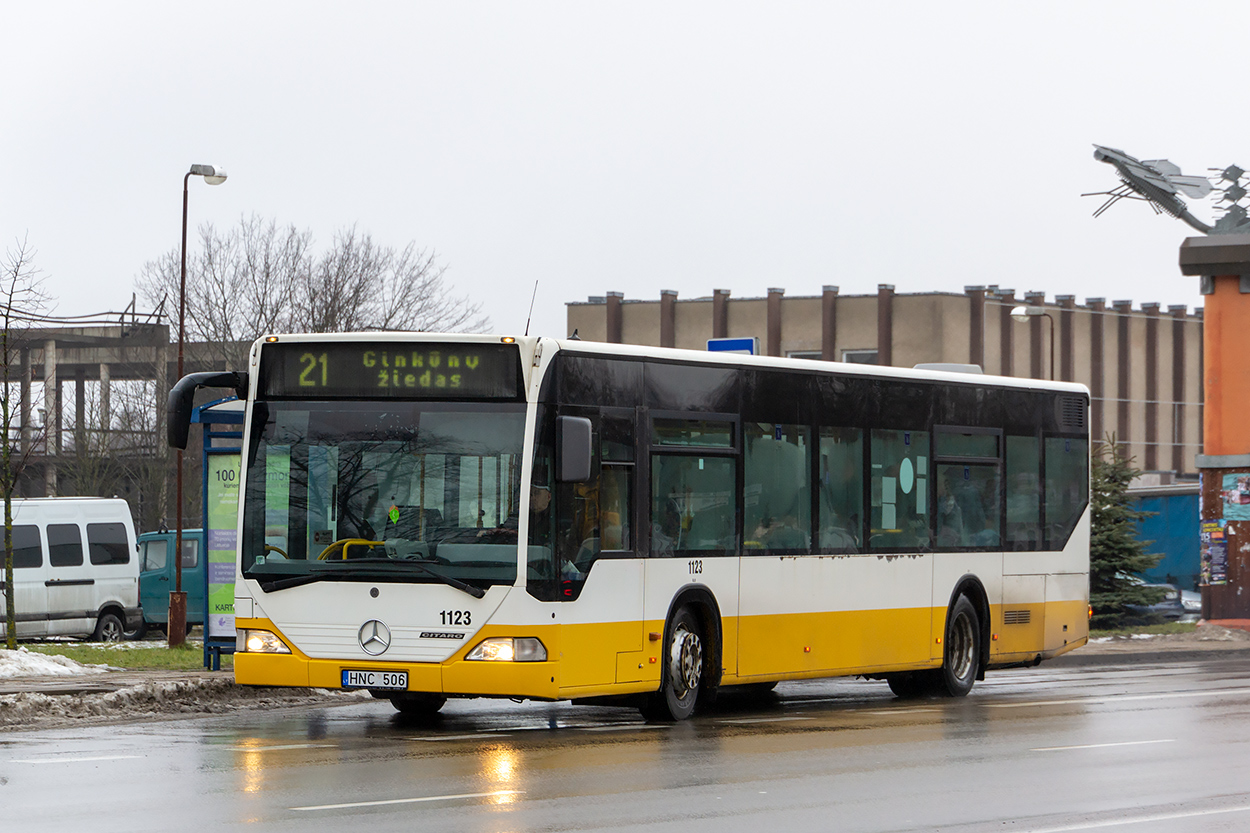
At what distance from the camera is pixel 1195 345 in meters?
86.5

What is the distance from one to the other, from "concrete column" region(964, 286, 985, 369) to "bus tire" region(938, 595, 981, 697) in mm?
56715

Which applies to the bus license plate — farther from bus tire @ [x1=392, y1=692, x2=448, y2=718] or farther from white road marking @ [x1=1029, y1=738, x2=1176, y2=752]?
white road marking @ [x1=1029, y1=738, x2=1176, y2=752]

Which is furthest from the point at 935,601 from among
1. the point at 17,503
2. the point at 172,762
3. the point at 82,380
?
the point at 82,380

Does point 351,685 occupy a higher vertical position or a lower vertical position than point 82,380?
lower

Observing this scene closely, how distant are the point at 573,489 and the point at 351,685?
2.15m

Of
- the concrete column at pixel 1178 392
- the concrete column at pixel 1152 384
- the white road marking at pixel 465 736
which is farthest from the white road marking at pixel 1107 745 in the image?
the concrete column at pixel 1178 392

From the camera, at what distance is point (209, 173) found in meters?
29.2

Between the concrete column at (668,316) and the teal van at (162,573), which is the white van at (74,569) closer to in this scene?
the teal van at (162,573)

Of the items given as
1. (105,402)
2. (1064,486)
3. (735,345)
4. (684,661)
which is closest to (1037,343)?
(105,402)

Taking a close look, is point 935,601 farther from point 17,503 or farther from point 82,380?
point 82,380

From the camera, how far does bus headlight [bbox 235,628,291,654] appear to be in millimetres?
14453

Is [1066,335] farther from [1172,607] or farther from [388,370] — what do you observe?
[388,370]

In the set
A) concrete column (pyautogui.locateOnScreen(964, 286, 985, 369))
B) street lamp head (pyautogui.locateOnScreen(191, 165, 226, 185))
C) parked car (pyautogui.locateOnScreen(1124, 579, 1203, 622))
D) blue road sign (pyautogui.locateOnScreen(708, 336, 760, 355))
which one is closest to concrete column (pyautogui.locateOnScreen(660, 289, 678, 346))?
concrete column (pyautogui.locateOnScreen(964, 286, 985, 369))

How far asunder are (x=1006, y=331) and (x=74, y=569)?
5107 centimetres
